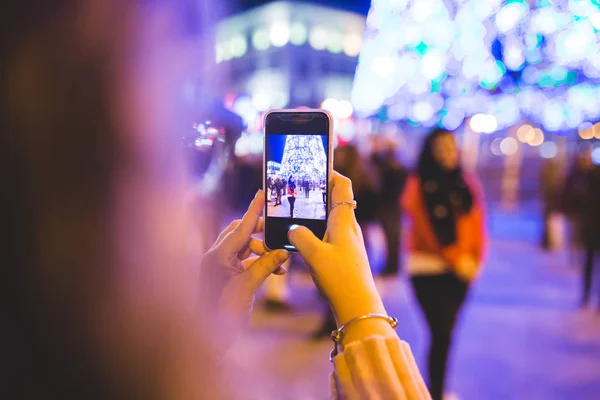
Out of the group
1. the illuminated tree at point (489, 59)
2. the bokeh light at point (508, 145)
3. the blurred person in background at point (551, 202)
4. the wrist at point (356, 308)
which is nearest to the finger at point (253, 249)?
the wrist at point (356, 308)

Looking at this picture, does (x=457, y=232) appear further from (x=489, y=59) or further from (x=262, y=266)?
(x=489, y=59)

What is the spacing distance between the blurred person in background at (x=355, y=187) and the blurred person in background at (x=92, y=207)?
9.62 feet

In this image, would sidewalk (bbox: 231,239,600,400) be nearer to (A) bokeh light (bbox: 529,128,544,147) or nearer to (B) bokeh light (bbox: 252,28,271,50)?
(B) bokeh light (bbox: 252,28,271,50)

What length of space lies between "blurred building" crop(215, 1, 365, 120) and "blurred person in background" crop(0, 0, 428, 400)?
0.38m

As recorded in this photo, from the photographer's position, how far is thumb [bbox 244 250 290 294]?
33.7 inches

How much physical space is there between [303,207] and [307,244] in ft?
0.64

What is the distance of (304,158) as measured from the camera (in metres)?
0.96

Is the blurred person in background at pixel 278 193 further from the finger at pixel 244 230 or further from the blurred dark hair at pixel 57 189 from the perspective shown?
the blurred dark hair at pixel 57 189

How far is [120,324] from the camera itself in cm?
59

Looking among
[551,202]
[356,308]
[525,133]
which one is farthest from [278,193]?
[525,133]

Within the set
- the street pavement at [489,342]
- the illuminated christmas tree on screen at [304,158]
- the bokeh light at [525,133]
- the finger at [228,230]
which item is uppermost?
the bokeh light at [525,133]

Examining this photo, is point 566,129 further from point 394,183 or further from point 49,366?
point 49,366

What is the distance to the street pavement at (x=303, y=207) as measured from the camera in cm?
92

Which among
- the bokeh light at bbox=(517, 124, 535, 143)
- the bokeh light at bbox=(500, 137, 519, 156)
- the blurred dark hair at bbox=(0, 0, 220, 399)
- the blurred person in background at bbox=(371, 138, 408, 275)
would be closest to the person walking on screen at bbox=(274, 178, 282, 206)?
the blurred dark hair at bbox=(0, 0, 220, 399)
